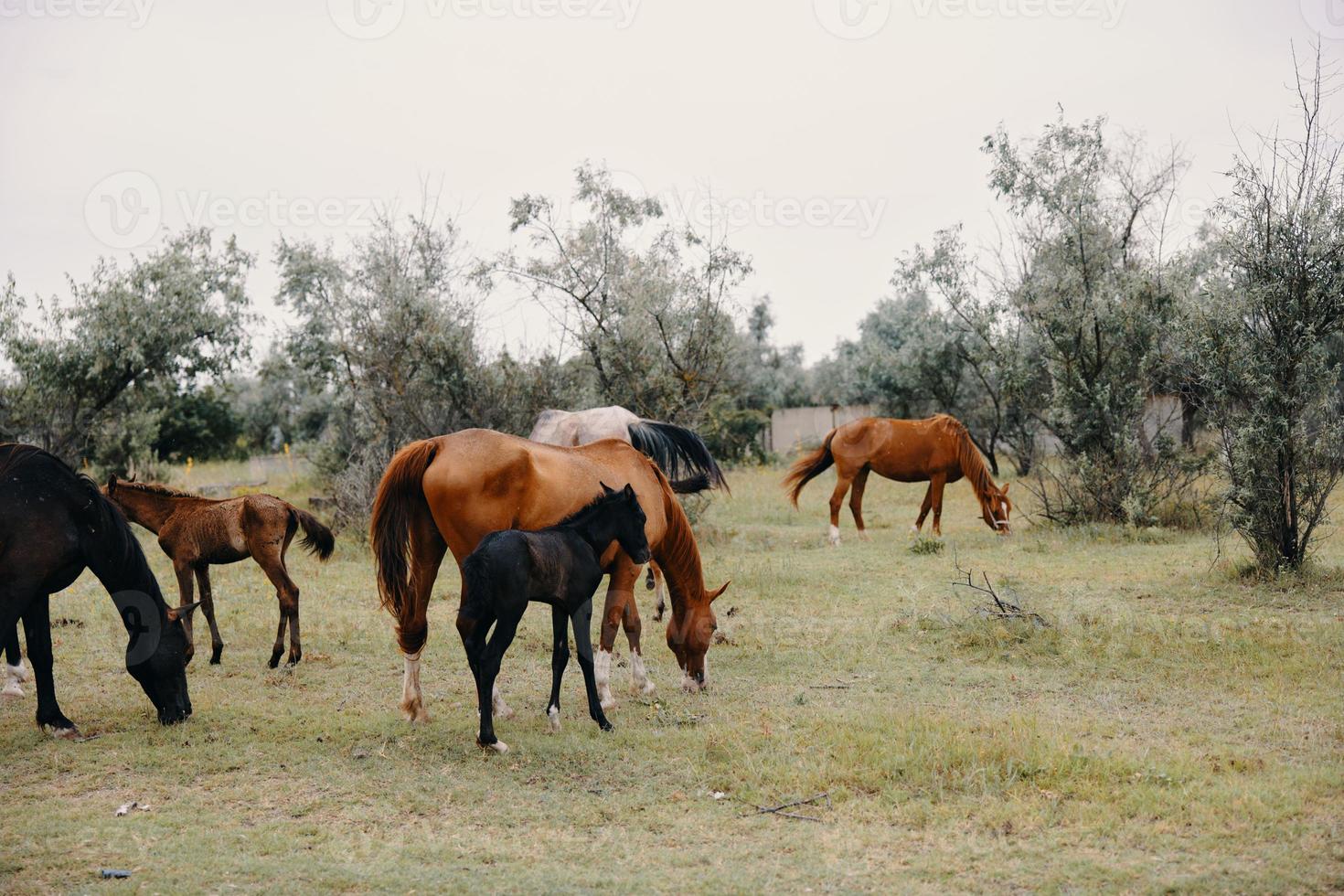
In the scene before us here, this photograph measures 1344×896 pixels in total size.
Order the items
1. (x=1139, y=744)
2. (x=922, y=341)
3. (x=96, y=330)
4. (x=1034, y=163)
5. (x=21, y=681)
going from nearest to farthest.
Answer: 1. (x=1139, y=744)
2. (x=21, y=681)
3. (x=1034, y=163)
4. (x=96, y=330)
5. (x=922, y=341)


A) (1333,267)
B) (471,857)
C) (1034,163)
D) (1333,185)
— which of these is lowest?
(471,857)

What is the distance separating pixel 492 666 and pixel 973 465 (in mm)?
10593

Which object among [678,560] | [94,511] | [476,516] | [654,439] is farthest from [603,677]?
[94,511]

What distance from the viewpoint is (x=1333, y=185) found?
9617 millimetres

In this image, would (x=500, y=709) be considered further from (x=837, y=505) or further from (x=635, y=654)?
(x=837, y=505)

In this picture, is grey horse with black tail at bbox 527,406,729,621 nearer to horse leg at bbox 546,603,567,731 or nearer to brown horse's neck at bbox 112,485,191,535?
horse leg at bbox 546,603,567,731

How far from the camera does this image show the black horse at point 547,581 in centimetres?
565

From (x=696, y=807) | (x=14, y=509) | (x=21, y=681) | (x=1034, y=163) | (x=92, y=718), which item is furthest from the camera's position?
(x=1034, y=163)

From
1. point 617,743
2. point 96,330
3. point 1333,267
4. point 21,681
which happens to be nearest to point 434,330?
point 96,330

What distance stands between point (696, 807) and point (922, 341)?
2184 centimetres

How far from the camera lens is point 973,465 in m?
14.7

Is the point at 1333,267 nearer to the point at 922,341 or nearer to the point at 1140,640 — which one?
the point at 1140,640

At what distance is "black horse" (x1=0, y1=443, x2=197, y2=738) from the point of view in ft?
19.9

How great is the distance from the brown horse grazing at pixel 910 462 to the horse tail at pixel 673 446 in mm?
5730
